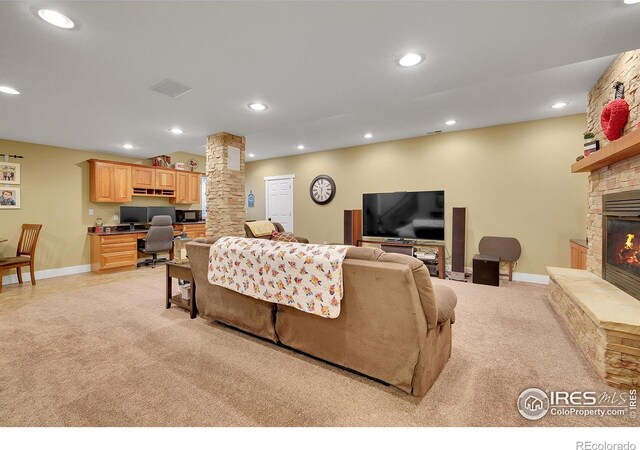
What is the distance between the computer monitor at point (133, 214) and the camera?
6098 mm

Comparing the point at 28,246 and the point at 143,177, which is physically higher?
the point at 143,177

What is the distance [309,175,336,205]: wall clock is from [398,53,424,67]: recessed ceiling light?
4.19 metres

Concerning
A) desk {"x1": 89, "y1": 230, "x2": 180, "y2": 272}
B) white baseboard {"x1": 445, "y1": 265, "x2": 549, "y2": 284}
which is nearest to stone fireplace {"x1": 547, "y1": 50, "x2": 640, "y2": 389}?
white baseboard {"x1": 445, "y1": 265, "x2": 549, "y2": 284}

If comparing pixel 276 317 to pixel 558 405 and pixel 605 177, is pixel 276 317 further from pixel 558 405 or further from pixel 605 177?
pixel 605 177

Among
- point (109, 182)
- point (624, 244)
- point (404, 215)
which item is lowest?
point (624, 244)

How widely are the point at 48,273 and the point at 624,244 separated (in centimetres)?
821

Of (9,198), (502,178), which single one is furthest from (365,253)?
(9,198)

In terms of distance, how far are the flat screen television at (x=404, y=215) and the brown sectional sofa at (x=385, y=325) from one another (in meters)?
3.17

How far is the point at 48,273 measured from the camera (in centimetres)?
519

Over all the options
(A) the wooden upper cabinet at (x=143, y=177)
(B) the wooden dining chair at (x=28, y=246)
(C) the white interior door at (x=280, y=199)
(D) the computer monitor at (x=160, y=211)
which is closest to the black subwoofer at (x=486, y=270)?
(C) the white interior door at (x=280, y=199)

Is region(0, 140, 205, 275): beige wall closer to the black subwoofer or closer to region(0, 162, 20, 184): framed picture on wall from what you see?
region(0, 162, 20, 184): framed picture on wall

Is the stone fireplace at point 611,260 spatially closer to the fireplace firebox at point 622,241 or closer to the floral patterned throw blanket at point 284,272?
the fireplace firebox at point 622,241

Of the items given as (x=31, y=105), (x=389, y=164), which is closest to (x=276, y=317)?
(x=31, y=105)
